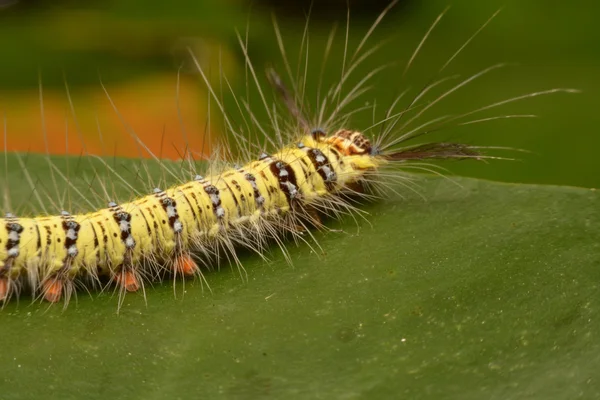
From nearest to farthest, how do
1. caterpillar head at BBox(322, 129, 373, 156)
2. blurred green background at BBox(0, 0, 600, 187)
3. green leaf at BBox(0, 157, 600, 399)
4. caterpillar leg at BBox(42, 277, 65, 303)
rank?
green leaf at BBox(0, 157, 600, 399)
caterpillar leg at BBox(42, 277, 65, 303)
caterpillar head at BBox(322, 129, 373, 156)
blurred green background at BBox(0, 0, 600, 187)

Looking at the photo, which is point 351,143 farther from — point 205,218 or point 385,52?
point 385,52

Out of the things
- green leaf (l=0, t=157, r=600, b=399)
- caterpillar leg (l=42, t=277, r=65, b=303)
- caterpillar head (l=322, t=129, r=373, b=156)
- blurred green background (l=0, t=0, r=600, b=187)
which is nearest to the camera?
green leaf (l=0, t=157, r=600, b=399)

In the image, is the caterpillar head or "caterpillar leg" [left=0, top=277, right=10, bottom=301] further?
the caterpillar head

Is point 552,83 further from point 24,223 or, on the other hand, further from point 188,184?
point 24,223

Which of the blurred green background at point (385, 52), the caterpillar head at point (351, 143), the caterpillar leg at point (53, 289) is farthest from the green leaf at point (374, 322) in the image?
the blurred green background at point (385, 52)

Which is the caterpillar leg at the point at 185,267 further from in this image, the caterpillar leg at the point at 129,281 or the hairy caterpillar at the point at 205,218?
the caterpillar leg at the point at 129,281

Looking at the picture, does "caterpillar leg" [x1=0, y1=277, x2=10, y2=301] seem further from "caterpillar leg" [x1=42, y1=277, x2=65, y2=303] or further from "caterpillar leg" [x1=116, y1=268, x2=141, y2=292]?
"caterpillar leg" [x1=116, y1=268, x2=141, y2=292]

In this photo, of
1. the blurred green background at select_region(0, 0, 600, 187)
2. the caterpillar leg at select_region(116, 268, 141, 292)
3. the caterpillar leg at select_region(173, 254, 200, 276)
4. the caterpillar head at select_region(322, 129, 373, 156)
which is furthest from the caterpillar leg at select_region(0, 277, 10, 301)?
the caterpillar head at select_region(322, 129, 373, 156)
